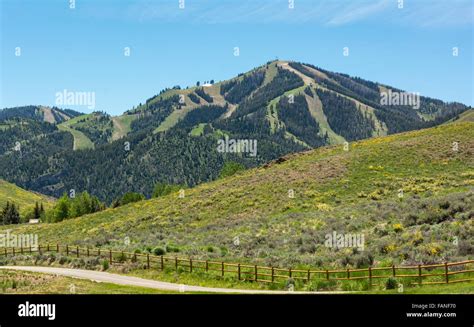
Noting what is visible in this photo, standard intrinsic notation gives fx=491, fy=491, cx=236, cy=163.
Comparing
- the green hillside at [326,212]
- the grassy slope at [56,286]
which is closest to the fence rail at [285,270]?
the green hillside at [326,212]

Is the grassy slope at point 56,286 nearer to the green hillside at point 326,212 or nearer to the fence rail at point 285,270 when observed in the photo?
the fence rail at point 285,270

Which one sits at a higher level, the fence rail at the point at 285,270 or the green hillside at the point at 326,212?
the green hillside at the point at 326,212

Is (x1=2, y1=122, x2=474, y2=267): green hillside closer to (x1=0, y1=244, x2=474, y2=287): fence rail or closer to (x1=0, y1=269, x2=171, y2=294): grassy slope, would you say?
(x1=0, y1=244, x2=474, y2=287): fence rail

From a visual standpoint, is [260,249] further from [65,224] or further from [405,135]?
[405,135]

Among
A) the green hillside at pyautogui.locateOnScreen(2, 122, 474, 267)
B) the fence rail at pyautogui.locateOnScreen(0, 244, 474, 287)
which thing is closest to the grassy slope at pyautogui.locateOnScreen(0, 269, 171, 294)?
the fence rail at pyautogui.locateOnScreen(0, 244, 474, 287)

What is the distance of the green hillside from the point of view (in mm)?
34972

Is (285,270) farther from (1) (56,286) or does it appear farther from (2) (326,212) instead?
(2) (326,212)

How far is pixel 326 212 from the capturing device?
54.3 metres

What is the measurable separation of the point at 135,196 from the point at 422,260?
98.8m

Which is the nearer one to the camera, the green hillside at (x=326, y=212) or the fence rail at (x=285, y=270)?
the fence rail at (x=285, y=270)

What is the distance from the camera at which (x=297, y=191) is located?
67.7 m

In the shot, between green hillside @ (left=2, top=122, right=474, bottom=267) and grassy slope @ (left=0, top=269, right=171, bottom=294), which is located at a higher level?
green hillside @ (left=2, top=122, right=474, bottom=267)

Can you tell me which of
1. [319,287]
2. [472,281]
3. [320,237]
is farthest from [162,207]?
[472,281]

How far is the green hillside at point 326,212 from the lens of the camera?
3497 cm
